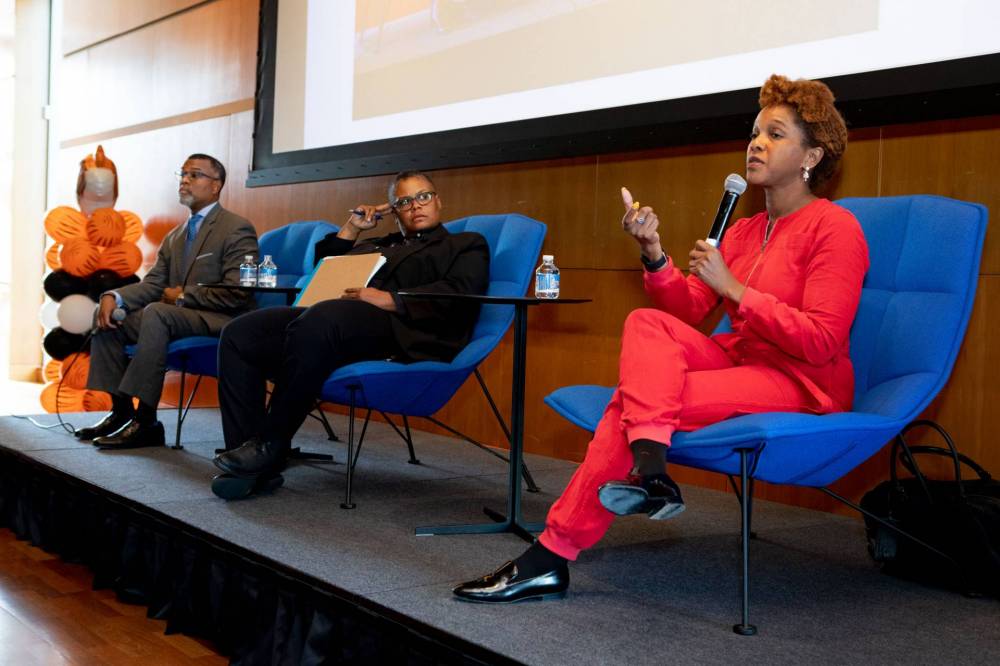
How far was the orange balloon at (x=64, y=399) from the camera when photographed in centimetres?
590

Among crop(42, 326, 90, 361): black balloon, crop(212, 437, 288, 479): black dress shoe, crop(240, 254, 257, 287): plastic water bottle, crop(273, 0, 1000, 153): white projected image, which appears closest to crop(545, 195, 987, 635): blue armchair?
crop(273, 0, 1000, 153): white projected image

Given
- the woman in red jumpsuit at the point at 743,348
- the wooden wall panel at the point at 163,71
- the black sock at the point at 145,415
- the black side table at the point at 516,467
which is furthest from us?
the wooden wall panel at the point at 163,71

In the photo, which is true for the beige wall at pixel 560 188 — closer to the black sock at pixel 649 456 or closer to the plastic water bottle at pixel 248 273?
the plastic water bottle at pixel 248 273

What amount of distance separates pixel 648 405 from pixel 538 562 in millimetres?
386

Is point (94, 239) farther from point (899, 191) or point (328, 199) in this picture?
point (899, 191)

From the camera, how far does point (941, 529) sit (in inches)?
84.4

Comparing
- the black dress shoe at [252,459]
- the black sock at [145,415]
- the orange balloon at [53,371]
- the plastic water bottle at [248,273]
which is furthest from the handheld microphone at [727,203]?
the orange balloon at [53,371]

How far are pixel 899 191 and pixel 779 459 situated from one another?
1305 millimetres

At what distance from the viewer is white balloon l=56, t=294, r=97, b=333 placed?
18.6 feet

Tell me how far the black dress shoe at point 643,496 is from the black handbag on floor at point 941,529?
25.5 inches

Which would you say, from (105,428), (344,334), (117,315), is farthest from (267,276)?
(105,428)

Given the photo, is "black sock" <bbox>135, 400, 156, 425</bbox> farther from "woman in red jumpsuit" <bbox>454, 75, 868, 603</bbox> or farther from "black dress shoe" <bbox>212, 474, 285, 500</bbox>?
"woman in red jumpsuit" <bbox>454, 75, 868, 603</bbox>

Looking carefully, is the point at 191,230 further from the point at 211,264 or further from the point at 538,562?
the point at 538,562

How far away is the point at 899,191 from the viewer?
2.74 m
